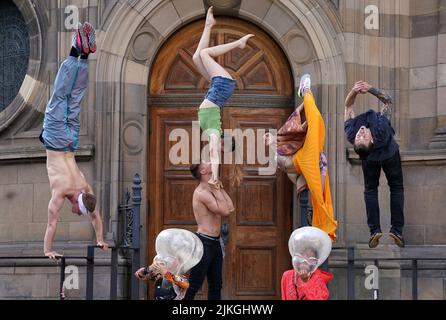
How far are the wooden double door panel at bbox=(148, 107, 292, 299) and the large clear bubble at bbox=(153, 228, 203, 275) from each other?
10.7 ft

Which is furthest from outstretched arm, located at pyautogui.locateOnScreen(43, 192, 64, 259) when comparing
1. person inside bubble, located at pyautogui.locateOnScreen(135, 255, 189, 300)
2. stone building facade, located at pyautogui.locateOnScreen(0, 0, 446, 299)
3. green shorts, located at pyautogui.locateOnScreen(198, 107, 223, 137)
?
green shorts, located at pyautogui.locateOnScreen(198, 107, 223, 137)

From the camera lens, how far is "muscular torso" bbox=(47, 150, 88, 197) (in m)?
16.2

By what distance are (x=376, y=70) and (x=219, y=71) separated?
3126mm

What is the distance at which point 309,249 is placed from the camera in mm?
14938

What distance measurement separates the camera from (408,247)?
18.3 metres

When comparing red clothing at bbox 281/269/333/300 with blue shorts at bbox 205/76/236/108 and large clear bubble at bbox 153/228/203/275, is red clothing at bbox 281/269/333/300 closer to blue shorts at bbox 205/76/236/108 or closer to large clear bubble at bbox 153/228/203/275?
large clear bubble at bbox 153/228/203/275

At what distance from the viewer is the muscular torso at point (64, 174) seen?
16.2 m

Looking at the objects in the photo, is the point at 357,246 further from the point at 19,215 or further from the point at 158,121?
the point at 19,215

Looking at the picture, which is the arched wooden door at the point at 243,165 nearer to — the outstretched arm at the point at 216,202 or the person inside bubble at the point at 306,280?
the outstretched arm at the point at 216,202

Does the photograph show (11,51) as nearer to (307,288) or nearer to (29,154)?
(29,154)

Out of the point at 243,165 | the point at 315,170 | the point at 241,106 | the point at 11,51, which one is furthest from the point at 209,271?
the point at 11,51

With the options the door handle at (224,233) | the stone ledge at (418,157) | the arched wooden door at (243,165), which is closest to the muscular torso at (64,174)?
the door handle at (224,233)

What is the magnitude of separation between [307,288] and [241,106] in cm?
453
